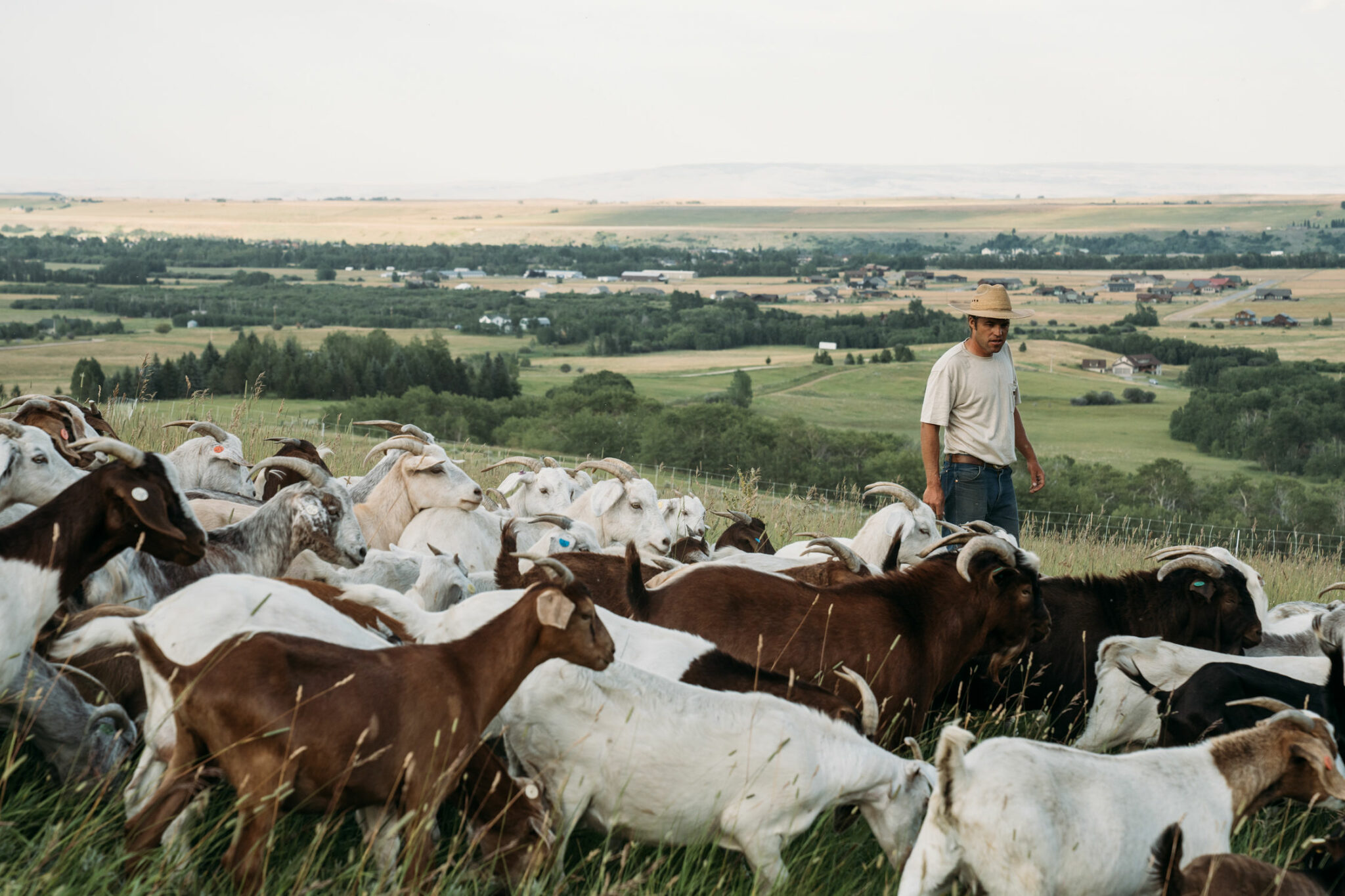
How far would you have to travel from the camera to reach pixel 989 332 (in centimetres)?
788

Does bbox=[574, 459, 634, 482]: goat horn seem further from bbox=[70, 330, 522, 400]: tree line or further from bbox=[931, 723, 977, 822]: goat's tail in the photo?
bbox=[70, 330, 522, 400]: tree line

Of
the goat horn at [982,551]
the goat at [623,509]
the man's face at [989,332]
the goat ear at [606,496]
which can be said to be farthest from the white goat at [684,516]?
the goat horn at [982,551]

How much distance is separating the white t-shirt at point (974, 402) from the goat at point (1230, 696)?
272 centimetres

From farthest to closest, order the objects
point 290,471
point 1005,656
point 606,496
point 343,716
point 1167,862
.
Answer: point 606,496 → point 290,471 → point 1005,656 → point 1167,862 → point 343,716

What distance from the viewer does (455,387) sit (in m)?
58.9

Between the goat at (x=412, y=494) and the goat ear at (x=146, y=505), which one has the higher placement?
the goat ear at (x=146, y=505)

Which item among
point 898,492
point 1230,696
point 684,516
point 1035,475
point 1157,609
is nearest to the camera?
point 1230,696

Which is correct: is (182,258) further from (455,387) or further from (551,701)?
(551,701)

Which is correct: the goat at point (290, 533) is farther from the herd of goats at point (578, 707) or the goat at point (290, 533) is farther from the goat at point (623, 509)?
the goat at point (623, 509)

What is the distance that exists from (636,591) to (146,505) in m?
2.22

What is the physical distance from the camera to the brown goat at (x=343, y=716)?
3129mm

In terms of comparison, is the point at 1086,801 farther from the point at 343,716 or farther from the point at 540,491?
the point at 540,491

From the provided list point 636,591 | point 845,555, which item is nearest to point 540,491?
point 845,555

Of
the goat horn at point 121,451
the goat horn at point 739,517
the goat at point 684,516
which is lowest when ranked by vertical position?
the goat at point 684,516
